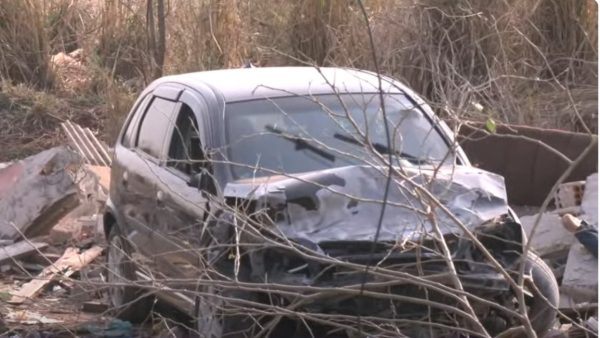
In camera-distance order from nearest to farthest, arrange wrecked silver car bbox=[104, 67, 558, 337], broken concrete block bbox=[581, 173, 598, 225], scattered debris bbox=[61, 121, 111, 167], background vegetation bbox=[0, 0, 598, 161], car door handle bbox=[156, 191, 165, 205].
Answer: wrecked silver car bbox=[104, 67, 558, 337] < car door handle bbox=[156, 191, 165, 205] < broken concrete block bbox=[581, 173, 598, 225] < background vegetation bbox=[0, 0, 598, 161] < scattered debris bbox=[61, 121, 111, 167]

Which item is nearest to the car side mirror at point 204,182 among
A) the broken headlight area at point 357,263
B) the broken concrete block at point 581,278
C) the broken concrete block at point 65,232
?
the broken headlight area at point 357,263

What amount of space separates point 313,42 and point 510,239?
357 inches

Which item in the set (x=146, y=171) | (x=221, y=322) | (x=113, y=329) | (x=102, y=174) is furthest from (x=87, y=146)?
(x=221, y=322)

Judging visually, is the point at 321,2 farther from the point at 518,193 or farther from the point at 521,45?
the point at 518,193

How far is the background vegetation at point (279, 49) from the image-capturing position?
1248 centimetres

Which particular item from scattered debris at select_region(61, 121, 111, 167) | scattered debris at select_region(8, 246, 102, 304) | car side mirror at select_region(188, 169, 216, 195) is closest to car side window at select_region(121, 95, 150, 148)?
scattered debris at select_region(8, 246, 102, 304)

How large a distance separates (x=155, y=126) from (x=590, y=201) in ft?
10.1

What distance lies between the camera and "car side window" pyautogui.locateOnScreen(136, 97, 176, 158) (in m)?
7.89

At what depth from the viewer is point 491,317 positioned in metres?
6.50

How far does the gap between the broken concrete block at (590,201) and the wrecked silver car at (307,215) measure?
1.63 meters

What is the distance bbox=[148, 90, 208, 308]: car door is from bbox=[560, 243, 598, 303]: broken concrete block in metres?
2.34

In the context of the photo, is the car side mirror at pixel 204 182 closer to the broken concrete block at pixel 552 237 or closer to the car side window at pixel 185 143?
the car side window at pixel 185 143

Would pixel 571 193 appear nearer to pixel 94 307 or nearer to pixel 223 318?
pixel 94 307

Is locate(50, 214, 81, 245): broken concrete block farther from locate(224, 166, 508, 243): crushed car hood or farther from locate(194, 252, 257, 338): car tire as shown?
locate(224, 166, 508, 243): crushed car hood
